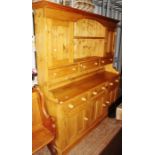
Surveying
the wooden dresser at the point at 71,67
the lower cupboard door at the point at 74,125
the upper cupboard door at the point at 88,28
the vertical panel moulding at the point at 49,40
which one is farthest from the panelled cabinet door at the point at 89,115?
the upper cupboard door at the point at 88,28

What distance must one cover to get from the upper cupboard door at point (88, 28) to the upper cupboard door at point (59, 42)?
315mm

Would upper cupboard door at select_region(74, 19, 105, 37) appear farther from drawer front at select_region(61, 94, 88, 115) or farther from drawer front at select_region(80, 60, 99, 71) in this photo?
drawer front at select_region(61, 94, 88, 115)

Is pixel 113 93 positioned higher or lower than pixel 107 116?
higher

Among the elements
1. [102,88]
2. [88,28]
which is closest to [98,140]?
[102,88]

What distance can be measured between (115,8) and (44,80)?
286 cm

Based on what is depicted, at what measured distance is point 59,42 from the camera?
2.20 meters

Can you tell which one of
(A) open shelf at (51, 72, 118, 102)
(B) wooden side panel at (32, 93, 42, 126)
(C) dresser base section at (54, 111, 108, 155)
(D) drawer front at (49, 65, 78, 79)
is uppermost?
(D) drawer front at (49, 65, 78, 79)

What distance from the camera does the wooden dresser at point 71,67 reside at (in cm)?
206

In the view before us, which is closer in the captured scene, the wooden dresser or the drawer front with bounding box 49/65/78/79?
the wooden dresser

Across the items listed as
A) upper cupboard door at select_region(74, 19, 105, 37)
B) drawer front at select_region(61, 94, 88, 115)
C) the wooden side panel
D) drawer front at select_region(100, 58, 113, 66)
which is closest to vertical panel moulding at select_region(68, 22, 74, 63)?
upper cupboard door at select_region(74, 19, 105, 37)

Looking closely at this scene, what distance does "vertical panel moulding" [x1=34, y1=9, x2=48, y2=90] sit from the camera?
199cm
